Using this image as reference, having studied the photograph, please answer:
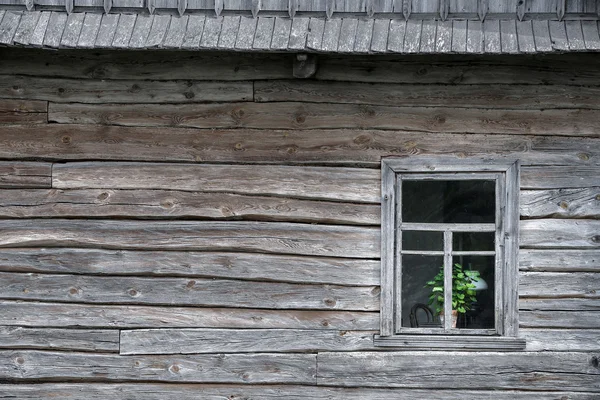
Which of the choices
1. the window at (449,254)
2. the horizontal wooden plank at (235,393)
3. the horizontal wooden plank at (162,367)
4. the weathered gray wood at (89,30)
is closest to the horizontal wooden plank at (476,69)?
the window at (449,254)

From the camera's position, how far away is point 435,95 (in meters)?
6.30

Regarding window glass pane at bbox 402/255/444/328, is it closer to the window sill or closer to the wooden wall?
the window sill

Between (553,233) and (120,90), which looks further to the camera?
(120,90)

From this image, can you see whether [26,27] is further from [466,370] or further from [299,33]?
[466,370]

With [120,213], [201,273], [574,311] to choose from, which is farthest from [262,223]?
[574,311]

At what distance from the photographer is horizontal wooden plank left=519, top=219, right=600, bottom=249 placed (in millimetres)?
6223

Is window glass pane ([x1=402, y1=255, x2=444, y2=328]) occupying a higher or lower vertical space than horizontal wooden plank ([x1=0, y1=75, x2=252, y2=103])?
lower

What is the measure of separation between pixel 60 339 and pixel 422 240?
2676mm

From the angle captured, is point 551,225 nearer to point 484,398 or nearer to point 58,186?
point 484,398

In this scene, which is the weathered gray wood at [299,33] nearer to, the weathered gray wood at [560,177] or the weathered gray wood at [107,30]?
the weathered gray wood at [107,30]

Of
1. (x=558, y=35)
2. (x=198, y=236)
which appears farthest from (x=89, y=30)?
(x=558, y=35)

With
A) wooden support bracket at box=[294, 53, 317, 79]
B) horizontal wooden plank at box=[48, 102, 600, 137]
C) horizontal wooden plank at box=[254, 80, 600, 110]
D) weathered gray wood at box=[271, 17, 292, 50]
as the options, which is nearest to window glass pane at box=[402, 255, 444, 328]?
horizontal wooden plank at box=[48, 102, 600, 137]

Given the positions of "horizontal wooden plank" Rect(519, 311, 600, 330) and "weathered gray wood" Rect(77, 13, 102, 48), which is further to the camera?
"horizontal wooden plank" Rect(519, 311, 600, 330)

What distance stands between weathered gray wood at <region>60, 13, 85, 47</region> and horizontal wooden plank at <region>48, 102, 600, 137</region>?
56 cm
